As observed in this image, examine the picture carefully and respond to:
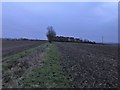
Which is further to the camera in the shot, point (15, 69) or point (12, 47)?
point (12, 47)

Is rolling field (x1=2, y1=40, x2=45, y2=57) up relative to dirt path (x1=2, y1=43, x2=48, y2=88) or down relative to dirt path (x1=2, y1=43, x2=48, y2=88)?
up

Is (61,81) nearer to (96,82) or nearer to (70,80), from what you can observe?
(70,80)

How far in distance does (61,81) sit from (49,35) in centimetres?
12707

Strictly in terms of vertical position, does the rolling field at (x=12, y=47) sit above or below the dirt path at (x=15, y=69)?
above

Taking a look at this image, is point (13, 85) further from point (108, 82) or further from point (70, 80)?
point (108, 82)

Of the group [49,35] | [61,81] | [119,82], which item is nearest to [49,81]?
[61,81]

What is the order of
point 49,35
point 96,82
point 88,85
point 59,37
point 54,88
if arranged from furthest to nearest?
point 59,37
point 49,35
point 96,82
point 88,85
point 54,88

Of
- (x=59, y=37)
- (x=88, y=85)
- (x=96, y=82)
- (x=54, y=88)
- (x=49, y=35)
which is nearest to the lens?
(x=54, y=88)

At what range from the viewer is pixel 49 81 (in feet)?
38.0

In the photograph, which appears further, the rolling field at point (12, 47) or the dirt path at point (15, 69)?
the rolling field at point (12, 47)

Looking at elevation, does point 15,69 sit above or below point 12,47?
below

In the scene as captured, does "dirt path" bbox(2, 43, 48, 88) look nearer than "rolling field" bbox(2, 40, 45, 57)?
Yes

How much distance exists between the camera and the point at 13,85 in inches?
439

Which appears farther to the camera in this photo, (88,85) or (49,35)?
(49,35)
